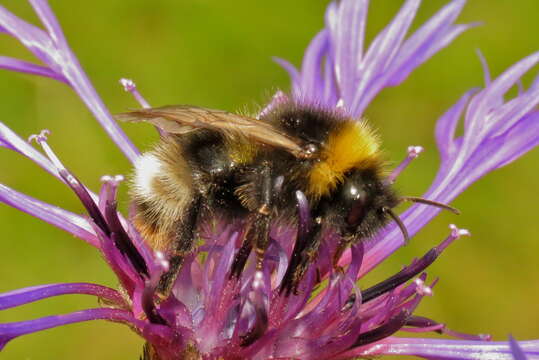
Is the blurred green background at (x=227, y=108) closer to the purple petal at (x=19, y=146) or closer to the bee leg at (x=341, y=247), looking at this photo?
the purple petal at (x=19, y=146)

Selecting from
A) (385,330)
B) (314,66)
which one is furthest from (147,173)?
(314,66)

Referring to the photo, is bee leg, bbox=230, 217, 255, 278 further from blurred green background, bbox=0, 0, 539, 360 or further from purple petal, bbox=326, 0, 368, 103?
blurred green background, bbox=0, 0, 539, 360

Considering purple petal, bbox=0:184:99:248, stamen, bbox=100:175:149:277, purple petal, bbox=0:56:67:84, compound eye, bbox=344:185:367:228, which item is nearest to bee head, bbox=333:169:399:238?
compound eye, bbox=344:185:367:228

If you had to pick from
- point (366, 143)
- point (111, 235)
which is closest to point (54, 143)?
point (111, 235)

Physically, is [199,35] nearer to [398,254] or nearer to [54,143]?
[54,143]

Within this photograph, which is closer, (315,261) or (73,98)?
(315,261)

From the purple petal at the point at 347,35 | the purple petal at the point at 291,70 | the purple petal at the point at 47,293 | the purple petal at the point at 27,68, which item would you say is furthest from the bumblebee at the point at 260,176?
the purple petal at the point at 291,70
